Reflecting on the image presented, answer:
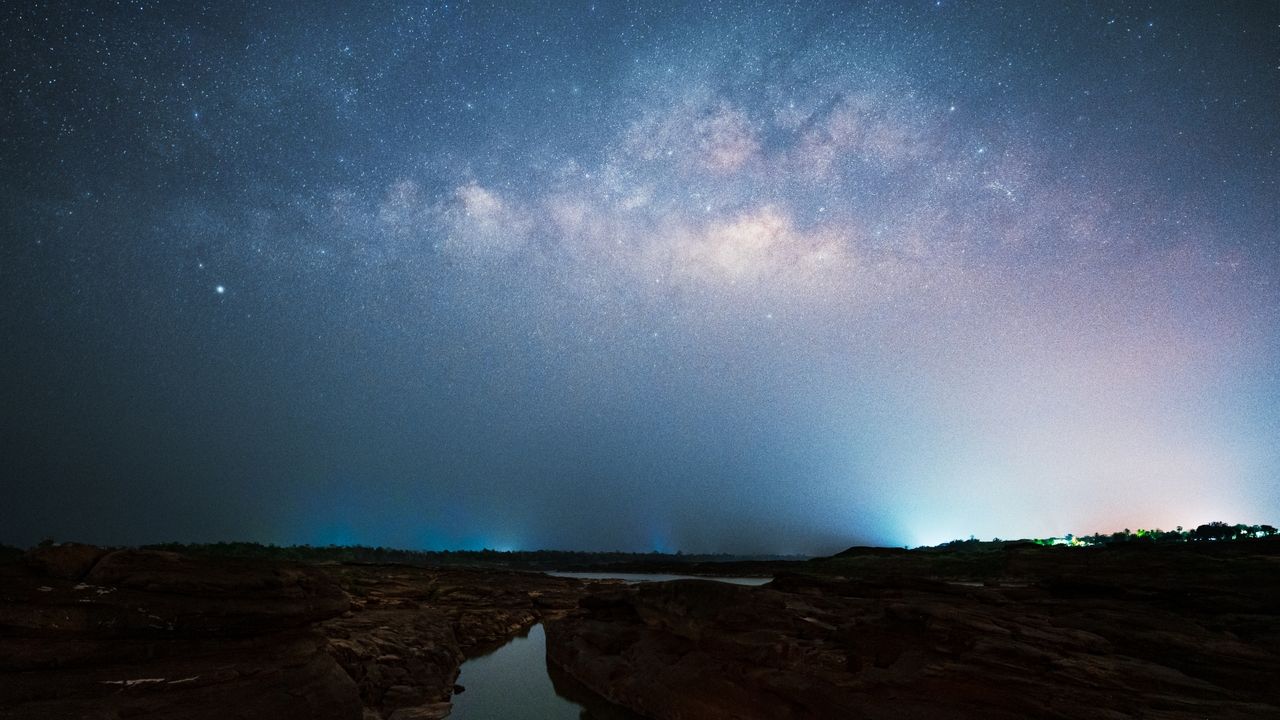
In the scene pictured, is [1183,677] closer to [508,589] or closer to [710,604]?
[710,604]

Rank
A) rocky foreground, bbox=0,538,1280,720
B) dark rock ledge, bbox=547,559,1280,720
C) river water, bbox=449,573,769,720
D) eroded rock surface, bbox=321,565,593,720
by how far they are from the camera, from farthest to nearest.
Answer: river water, bbox=449,573,769,720, eroded rock surface, bbox=321,565,593,720, dark rock ledge, bbox=547,559,1280,720, rocky foreground, bbox=0,538,1280,720

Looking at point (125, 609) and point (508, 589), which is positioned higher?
point (125, 609)

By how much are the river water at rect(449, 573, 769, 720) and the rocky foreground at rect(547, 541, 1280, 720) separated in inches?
30.6

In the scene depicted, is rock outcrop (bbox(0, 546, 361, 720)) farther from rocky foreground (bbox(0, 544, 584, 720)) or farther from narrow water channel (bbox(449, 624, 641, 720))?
narrow water channel (bbox(449, 624, 641, 720))

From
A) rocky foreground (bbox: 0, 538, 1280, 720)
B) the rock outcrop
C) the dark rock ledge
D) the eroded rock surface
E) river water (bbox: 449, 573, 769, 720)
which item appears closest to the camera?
the rock outcrop

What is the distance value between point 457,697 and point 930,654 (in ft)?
55.3

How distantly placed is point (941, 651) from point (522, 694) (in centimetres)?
1575

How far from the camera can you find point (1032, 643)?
16.1 meters

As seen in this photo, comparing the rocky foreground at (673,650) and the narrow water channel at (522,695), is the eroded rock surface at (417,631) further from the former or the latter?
the narrow water channel at (522,695)

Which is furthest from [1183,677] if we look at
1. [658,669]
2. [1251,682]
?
[658,669]

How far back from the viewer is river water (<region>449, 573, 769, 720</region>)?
64.1 ft

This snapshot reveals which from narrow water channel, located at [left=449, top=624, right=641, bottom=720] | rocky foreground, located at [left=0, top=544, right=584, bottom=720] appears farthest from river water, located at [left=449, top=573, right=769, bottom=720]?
rocky foreground, located at [left=0, top=544, right=584, bottom=720]

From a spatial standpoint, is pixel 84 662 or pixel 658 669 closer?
pixel 84 662

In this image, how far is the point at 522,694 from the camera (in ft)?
72.5
